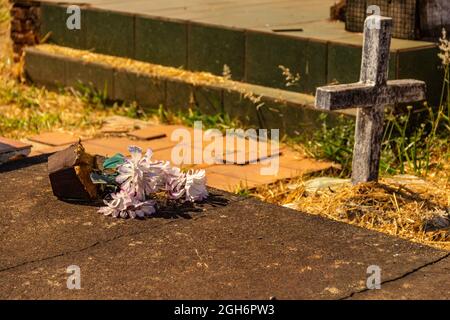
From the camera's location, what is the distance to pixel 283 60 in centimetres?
677

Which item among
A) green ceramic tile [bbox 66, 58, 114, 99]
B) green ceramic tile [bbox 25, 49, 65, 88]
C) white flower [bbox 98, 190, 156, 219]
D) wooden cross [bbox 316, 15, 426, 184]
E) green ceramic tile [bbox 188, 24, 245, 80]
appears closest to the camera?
white flower [bbox 98, 190, 156, 219]

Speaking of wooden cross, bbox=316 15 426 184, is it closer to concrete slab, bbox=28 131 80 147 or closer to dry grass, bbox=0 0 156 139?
concrete slab, bbox=28 131 80 147

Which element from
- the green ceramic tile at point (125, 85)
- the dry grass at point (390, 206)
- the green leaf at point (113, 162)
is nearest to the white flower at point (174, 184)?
the green leaf at point (113, 162)

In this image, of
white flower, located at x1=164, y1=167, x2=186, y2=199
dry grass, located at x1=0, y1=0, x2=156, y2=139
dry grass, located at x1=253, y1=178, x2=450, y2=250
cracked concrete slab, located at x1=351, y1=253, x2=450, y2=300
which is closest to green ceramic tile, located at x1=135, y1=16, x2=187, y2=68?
dry grass, located at x1=0, y1=0, x2=156, y2=139

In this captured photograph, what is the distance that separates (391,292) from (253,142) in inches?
105

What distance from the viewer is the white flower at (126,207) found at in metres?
5.02

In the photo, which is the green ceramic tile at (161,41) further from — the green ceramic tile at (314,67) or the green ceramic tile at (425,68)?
the green ceramic tile at (425,68)

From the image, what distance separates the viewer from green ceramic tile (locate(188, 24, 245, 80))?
23.1ft

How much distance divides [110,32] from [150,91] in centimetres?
69

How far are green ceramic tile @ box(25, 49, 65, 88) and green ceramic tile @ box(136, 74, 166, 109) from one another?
2.65ft

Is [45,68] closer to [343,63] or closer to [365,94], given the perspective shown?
[343,63]
